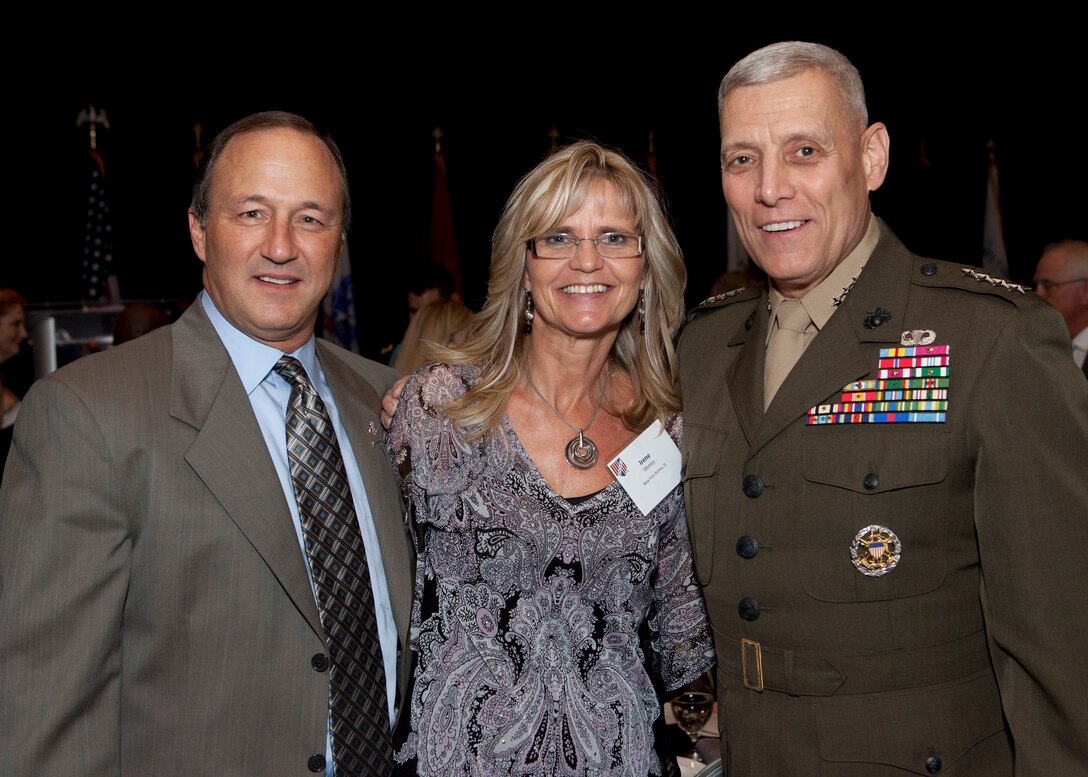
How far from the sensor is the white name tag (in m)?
2.18

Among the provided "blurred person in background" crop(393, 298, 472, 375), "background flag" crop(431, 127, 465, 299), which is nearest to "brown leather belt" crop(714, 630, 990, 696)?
"blurred person in background" crop(393, 298, 472, 375)

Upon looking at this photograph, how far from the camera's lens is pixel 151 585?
165 centimetres

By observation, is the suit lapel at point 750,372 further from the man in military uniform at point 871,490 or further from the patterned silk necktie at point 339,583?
the patterned silk necktie at point 339,583

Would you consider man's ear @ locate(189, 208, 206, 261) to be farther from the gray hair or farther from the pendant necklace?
the gray hair

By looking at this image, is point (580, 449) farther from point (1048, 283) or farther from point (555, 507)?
point (1048, 283)

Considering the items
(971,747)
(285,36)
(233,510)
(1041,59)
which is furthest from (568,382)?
(1041,59)

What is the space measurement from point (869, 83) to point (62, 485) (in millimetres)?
8375

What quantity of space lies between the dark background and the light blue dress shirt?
659 cm

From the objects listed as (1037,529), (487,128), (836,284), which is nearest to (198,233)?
(836,284)

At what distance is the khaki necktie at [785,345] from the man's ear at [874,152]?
0.28m

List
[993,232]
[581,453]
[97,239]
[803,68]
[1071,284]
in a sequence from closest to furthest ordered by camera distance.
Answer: [803,68] < [581,453] < [1071,284] < [97,239] < [993,232]

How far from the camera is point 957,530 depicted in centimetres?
169

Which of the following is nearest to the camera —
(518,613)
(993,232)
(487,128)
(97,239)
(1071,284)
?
(518,613)

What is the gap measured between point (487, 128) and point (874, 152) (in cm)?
800
